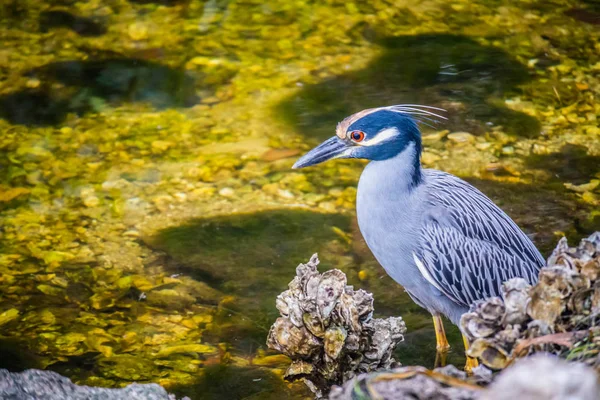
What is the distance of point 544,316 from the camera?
3.21 metres

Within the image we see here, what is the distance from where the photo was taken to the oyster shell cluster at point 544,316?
3148 mm

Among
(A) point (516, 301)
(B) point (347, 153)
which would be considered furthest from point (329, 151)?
(A) point (516, 301)

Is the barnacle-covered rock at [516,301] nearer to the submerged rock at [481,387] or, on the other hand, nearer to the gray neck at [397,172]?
the submerged rock at [481,387]

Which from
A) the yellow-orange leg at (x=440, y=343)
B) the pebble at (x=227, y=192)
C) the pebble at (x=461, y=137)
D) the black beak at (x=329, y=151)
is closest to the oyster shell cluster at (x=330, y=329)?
the yellow-orange leg at (x=440, y=343)

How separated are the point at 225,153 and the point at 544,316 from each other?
13.0 ft

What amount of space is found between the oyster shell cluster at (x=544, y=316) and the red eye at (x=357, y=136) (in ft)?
4.44

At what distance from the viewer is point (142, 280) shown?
17.6 ft

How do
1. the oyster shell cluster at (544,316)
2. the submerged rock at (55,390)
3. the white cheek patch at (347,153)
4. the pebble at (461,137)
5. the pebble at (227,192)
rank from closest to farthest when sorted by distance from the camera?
the oyster shell cluster at (544,316)
the submerged rock at (55,390)
the white cheek patch at (347,153)
the pebble at (227,192)
the pebble at (461,137)

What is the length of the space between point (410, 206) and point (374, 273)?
1.10 meters

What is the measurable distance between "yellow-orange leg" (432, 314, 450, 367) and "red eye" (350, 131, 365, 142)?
1130mm

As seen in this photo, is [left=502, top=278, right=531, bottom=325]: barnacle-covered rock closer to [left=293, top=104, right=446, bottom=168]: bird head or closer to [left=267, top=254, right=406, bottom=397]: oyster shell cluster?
[left=267, top=254, right=406, bottom=397]: oyster shell cluster

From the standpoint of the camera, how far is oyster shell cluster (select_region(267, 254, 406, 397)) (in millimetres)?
3854

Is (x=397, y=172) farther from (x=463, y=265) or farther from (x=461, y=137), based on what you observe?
(x=461, y=137)

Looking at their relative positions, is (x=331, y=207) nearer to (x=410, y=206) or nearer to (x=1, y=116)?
(x=410, y=206)
